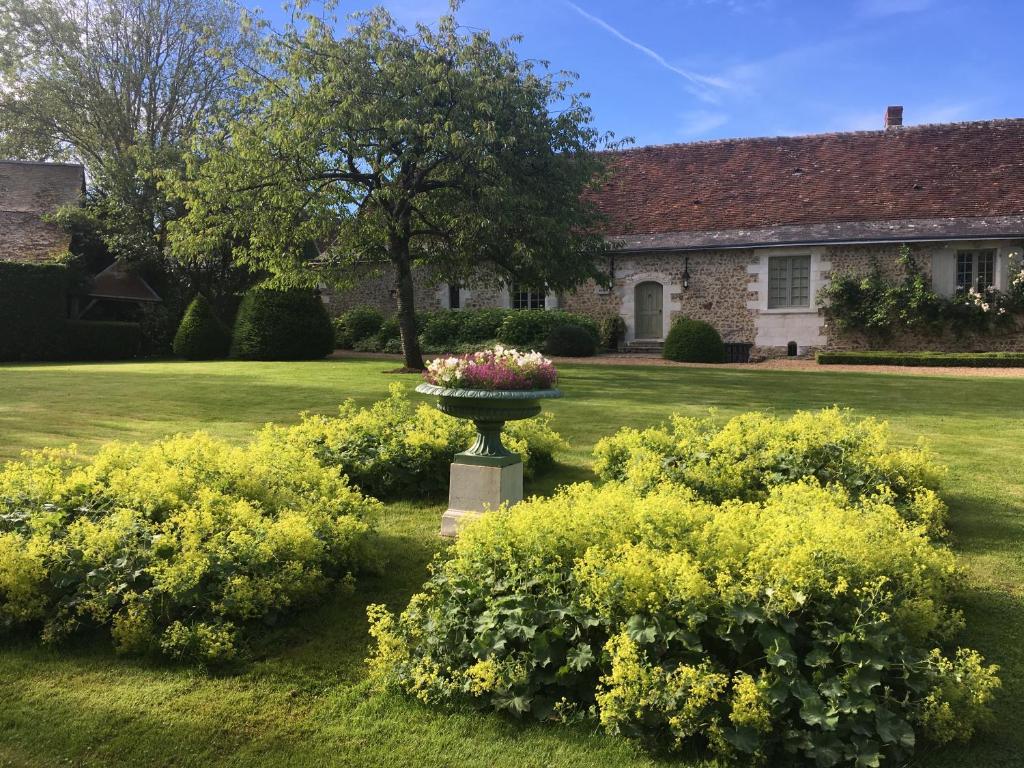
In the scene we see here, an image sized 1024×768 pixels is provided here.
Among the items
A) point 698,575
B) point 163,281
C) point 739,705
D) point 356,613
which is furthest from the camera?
point 163,281

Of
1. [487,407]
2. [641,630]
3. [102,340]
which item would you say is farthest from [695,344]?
[641,630]

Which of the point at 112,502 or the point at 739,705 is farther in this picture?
the point at 112,502

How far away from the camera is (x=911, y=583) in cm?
334

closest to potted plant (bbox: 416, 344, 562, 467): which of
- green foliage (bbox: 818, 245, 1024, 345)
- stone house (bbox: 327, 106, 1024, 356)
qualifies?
stone house (bbox: 327, 106, 1024, 356)

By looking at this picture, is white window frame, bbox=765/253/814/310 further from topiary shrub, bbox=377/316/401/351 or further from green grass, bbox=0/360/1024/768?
green grass, bbox=0/360/1024/768

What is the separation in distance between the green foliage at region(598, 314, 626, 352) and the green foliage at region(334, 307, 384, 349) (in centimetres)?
694

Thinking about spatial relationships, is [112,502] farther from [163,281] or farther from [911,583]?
[163,281]

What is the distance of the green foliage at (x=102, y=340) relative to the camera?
2300cm

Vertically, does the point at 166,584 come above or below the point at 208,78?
below

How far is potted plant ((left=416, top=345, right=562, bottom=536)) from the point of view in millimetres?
5246

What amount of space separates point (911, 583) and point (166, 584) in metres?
3.32

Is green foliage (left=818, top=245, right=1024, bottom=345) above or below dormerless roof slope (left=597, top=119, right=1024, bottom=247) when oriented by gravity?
below

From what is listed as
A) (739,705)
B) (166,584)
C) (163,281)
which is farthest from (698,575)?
(163,281)

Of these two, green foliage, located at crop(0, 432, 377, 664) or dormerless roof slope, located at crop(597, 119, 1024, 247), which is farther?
dormerless roof slope, located at crop(597, 119, 1024, 247)
